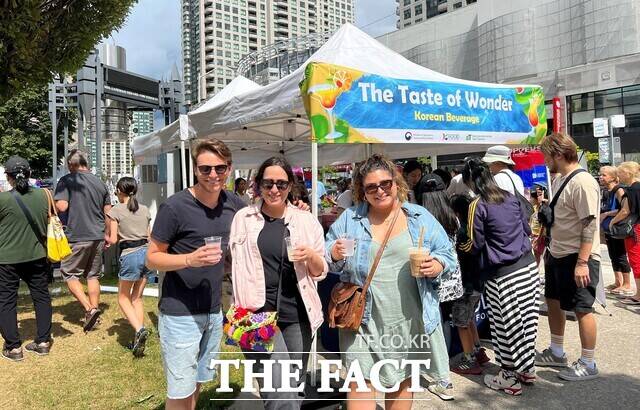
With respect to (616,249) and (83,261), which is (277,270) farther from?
(616,249)

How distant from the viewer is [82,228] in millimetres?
4988

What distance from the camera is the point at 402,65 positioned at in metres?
4.90

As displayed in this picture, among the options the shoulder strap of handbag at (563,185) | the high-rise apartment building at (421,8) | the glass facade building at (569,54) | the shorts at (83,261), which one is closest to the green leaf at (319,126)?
the shoulder strap of handbag at (563,185)

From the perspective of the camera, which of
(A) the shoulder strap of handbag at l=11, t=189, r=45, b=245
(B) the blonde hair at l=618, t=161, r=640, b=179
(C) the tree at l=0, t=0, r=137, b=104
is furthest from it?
(B) the blonde hair at l=618, t=161, r=640, b=179

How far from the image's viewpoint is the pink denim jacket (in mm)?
2305

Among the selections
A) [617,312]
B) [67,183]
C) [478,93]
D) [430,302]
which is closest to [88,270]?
[67,183]

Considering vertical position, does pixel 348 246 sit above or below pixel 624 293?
above

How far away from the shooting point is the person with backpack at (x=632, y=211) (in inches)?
226

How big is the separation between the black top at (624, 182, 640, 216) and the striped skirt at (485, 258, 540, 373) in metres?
3.40

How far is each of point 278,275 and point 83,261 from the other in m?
3.59

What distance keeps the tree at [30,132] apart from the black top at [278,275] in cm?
2929

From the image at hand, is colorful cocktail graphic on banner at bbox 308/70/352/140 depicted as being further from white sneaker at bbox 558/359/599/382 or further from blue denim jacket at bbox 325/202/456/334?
white sneaker at bbox 558/359/599/382

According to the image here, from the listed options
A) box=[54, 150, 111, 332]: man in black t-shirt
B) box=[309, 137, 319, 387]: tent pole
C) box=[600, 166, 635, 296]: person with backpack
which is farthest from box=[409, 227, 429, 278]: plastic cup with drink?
box=[600, 166, 635, 296]: person with backpack

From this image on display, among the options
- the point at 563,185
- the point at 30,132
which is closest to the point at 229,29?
the point at 30,132
